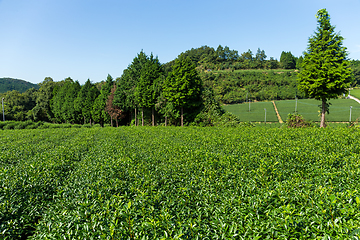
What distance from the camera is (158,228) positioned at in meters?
2.92

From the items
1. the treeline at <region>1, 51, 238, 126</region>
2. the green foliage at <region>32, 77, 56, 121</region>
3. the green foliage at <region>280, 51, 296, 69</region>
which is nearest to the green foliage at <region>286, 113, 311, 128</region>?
the treeline at <region>1, 51, 238, 126</region>

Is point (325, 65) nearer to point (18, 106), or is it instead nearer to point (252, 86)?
point (252, 86)

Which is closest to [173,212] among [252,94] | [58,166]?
[58,166]

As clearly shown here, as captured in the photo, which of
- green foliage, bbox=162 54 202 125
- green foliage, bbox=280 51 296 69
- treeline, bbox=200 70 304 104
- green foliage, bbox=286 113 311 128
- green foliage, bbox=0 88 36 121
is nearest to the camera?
green foliage, bbox=286 113 311 128

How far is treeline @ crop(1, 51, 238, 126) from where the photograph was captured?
28.4m

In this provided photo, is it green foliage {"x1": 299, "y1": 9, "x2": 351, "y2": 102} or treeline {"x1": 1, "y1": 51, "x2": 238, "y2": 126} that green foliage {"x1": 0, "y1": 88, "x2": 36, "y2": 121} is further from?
green foliage {"x1": 299, "y1": 9, "x2": 351, "y2": 102}

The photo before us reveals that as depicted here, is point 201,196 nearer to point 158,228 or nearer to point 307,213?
point 158,228

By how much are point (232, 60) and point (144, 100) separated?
126531mm

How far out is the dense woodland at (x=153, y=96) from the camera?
94.2 feet

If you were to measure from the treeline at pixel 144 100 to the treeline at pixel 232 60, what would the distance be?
88316 mm

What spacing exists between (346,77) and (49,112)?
78.5m

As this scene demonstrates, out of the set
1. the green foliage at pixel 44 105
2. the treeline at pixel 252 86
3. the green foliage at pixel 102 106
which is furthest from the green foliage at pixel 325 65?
the green foliage at pixel 44 105

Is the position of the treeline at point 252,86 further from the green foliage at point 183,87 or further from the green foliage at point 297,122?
the green foliage at point 297,122

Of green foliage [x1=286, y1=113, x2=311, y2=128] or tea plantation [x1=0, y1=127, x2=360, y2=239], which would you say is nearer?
tea plantation [x1=0, y1=127, x2=360, y2=239]
